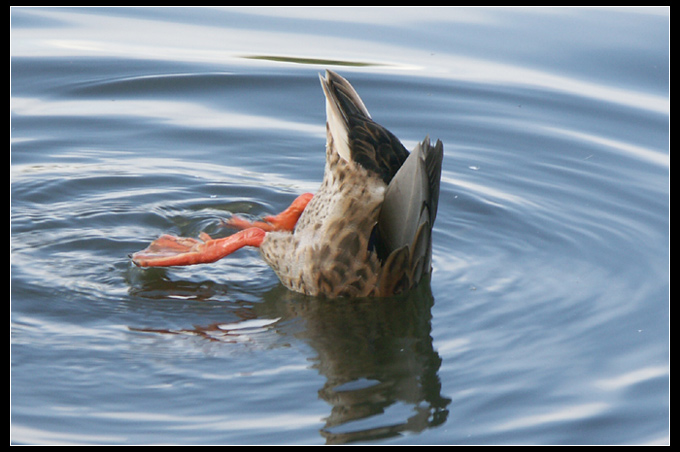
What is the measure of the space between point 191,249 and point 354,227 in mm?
990

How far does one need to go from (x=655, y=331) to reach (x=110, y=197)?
349cm

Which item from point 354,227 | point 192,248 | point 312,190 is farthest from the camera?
point 312,190

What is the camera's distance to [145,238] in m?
5.50

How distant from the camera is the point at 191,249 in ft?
16.8

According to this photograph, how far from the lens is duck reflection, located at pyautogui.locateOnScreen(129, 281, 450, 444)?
3867mm

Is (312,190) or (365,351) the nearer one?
(365,351)

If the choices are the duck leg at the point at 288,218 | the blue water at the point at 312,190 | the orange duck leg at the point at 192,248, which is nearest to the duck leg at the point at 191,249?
the orange duck leg at the point at 192,248

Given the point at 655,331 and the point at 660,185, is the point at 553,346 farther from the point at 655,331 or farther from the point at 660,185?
the point at 660,185

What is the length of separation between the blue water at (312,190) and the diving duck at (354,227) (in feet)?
0.49

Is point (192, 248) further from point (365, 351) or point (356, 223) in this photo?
point (365, 351)

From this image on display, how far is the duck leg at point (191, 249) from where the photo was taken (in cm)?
500

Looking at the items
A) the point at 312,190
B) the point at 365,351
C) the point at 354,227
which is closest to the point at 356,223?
the point at 354,227

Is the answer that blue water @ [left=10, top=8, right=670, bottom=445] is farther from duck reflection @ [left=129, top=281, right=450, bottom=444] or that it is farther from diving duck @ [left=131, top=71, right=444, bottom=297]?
diving duck @ [left=131, top=71, right=444, bottom=297]
